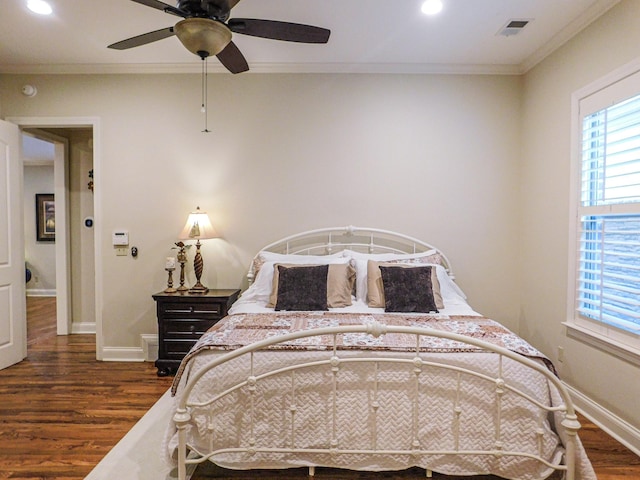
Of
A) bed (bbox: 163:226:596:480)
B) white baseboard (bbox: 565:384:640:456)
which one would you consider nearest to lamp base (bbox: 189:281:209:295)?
bed (bbox: 163:226:596:480)

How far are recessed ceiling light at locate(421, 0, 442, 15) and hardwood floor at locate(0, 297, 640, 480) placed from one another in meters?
3.04

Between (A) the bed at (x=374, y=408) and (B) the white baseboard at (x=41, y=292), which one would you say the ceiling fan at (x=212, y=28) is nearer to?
(A) the bed at (x=374, y=408)

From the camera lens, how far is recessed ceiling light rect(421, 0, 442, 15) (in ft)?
8.63

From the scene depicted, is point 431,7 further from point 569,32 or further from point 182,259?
point 182,259

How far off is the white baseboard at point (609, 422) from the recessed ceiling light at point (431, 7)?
3.07m

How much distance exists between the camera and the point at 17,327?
370 cm

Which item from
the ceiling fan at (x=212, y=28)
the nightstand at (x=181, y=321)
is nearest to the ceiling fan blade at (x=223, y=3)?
the ceiling fan at (x=212, y=28)

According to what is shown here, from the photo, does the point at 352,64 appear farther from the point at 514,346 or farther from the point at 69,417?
the point at 69,417

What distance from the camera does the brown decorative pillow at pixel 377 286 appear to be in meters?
2.99

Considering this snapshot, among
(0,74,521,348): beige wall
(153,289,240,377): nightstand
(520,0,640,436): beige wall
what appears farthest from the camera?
(0,74,521,348): beige wall

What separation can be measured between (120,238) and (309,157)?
210 centimetres

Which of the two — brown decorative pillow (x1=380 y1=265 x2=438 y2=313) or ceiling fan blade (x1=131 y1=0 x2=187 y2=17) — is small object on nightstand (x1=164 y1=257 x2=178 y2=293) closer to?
brown decorative pillow (x1=380 y1=265 x2=438 y2=313)

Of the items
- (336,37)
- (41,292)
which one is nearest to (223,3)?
(336,37)

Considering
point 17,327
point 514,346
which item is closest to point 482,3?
point 514,346
